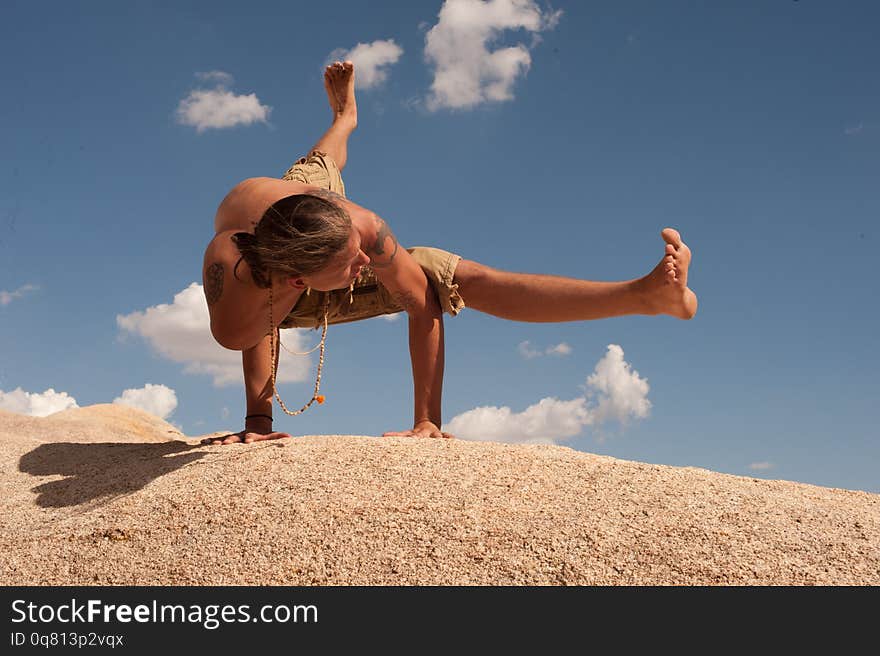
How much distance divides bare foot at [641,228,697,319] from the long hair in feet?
4.93

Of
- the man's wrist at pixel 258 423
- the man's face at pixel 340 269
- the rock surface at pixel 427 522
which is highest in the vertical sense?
the man's face at pixel 340 269

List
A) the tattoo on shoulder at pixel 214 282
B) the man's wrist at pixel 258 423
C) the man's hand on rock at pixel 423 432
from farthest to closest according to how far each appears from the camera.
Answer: the man's wrist at pixel 258 423
the man's hand on rock at pixel 423 432
the tattoo on shoulder at pixel 214 282

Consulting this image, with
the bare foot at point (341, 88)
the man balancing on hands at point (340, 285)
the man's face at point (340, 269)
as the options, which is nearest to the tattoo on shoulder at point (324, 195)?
the man balancing on hands at point (340, 285)

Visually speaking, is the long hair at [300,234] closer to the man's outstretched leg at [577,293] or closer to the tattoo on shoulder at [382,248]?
the tattoo on shoulder at [382,248]

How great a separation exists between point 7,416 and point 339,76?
446cm

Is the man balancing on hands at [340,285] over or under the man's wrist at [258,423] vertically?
over

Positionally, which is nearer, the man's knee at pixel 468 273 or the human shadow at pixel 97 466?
the human shadow at pixel 97 466

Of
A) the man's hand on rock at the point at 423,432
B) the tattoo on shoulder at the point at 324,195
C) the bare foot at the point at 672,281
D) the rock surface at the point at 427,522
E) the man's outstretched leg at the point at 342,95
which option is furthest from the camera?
the man's outstretched leg at the point at 342,95

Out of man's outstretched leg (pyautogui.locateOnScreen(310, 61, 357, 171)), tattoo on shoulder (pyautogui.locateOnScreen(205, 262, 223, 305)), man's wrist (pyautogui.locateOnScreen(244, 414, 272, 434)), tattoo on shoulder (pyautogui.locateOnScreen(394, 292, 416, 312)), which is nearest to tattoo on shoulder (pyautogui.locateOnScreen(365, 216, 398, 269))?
tattoo on shoulder (pyautogui.locateOnScreen(394, 292, 416, 312))

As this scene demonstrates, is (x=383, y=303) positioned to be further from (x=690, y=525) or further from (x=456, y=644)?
(x=456, y=644)

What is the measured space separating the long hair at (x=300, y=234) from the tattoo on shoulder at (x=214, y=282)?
26 cm

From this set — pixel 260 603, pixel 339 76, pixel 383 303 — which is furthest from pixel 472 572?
pixel 339 76

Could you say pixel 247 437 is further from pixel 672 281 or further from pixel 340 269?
pixel 672 281

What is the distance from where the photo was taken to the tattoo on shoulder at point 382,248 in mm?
3391
